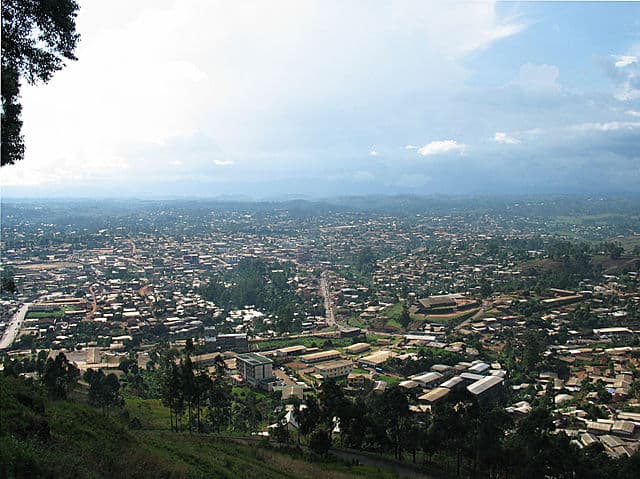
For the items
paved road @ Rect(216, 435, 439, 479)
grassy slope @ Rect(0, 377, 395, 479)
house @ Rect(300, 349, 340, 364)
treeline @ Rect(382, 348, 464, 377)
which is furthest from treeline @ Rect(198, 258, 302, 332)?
grassy slope @ Rect(0, 377, 395, 479)

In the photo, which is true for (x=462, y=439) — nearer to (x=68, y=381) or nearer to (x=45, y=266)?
(x=68, y=381)

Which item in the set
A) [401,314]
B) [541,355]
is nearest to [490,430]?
[541,355]

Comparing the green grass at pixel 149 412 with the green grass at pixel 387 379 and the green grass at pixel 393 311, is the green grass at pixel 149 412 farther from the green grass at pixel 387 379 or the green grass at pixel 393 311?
the green grass at pixel 393 311

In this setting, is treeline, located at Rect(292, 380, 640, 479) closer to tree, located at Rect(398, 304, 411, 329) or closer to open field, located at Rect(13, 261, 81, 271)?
tree, located at Rect(398, 304, 411, 329)

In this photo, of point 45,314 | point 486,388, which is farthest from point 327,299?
point 486,388

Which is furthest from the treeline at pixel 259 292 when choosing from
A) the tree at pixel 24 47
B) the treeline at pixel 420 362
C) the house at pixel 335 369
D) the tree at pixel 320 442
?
the tree at pixel 24 47
